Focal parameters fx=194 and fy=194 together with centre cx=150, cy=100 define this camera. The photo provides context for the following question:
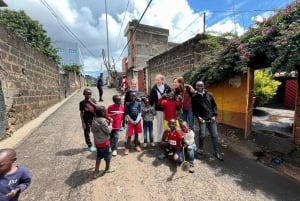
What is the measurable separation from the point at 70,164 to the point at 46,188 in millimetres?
768

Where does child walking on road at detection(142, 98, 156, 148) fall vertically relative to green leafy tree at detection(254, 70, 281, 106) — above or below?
below

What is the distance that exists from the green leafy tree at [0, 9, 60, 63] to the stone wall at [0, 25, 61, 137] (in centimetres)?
981

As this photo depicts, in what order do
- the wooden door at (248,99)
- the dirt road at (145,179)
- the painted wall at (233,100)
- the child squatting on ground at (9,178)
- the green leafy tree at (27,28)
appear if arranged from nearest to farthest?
the child squatting on ground at (9,178), the dirt road at (145,179), the wooden door at (248,99), the painted wall at (233,100), the green leafy tree at (27,28)

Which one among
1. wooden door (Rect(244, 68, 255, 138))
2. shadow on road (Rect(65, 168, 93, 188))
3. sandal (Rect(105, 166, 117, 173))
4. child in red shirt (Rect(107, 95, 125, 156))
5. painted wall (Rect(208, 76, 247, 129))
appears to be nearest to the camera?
shadow on road (Rect(65, 168, 93, 188))

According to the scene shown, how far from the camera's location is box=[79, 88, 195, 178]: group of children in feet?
10.4

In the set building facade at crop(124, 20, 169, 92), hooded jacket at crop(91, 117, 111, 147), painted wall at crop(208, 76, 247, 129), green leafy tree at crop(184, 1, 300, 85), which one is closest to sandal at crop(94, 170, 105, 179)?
hooded jacket at crop(91, 117, 111, 147)

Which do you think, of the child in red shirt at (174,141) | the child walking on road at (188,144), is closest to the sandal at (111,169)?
the child in red shirt at (174,141)

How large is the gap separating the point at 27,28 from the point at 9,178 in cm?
1935

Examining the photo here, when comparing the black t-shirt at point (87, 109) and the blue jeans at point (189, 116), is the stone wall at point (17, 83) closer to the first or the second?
the black t-shirt at point (87, 109)

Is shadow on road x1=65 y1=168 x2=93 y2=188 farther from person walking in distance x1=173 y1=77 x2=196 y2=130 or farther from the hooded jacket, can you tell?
person walking in distance x1=173 y1=77 x2=196 y2=130

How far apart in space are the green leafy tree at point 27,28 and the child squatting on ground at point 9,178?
16.8 m

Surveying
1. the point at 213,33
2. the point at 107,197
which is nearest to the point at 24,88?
the point at 107,197

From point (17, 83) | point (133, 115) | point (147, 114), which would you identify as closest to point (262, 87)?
point (147, 114)

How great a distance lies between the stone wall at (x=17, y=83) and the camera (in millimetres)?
5262
